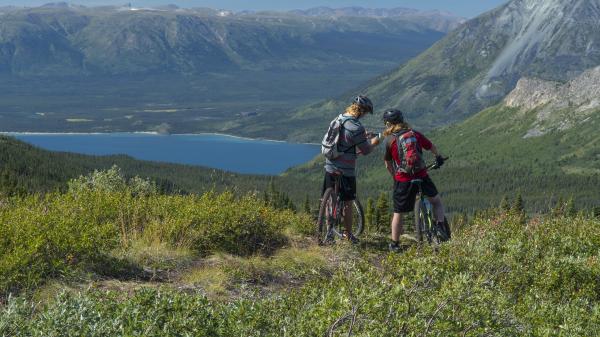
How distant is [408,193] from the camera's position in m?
15.9

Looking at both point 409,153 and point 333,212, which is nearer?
point 409,153

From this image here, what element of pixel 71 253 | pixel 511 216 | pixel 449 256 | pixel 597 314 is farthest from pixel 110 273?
pixel 511 216

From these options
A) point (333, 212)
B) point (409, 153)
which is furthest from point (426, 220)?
point (333, 212)

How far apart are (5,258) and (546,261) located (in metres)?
9.40

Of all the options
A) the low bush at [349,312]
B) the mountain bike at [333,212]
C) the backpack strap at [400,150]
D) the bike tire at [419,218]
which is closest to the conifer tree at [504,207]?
the bike tire at [419,218]

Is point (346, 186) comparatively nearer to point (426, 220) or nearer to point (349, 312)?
point (426, 220)

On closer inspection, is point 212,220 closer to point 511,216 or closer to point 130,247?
point 130,247

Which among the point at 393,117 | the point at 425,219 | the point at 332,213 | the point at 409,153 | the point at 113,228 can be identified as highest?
the point at 393,117

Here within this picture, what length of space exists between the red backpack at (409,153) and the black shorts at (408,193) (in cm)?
38

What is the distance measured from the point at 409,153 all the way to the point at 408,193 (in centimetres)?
109

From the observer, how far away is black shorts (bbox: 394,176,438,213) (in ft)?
52.1

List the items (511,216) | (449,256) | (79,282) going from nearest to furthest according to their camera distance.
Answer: (79,282)
(449,256)
(511,216)

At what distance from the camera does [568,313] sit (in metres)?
9.20

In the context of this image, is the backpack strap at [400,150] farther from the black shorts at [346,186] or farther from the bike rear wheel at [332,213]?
the bike rear wheel at [332,213]
